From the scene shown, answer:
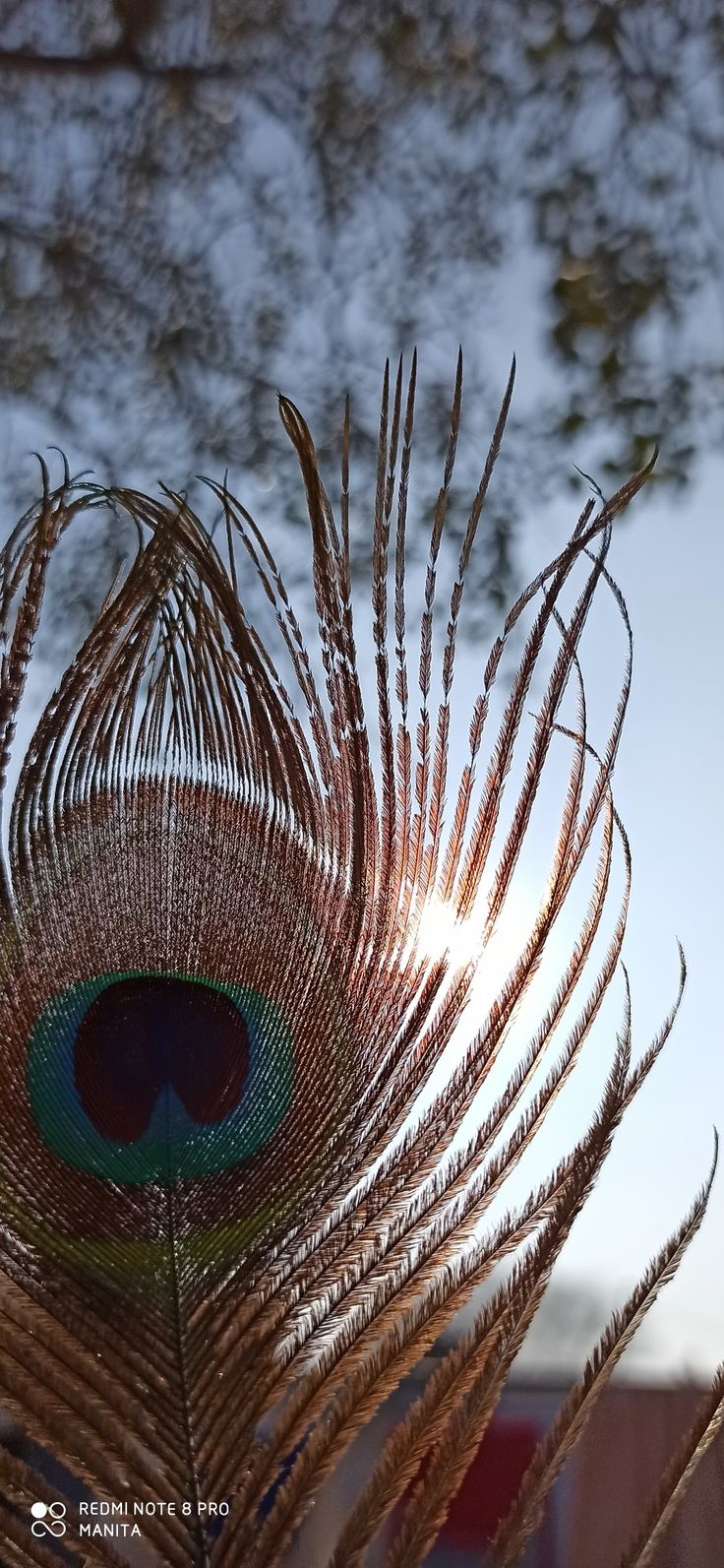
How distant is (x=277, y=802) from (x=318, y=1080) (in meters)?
0.22

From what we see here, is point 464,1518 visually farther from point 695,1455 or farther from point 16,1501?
point 16,1501

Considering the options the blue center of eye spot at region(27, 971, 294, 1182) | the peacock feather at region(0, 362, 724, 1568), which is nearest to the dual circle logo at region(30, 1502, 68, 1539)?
the peacock feather at region(0, 362, 724, 1568)

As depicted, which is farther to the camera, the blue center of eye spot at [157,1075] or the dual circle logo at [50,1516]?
the blue center of eye spot at [157,1075]

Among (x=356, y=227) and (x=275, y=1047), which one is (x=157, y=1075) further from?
(x=356, y=227)

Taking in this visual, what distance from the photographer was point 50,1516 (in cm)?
55

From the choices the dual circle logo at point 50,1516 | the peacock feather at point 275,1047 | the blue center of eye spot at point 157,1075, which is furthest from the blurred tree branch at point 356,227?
the dual circle logo at point 50,1516

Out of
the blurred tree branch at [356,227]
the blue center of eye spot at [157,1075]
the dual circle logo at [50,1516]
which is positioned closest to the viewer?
the dual circle logo at [50,1516]

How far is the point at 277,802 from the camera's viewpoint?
2.78 feet

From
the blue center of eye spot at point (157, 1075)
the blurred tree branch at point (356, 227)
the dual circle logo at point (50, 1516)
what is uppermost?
the blurred tree branch at point (356, 227)

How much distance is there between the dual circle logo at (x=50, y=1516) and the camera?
550mm

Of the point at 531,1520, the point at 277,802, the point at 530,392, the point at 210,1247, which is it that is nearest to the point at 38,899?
the point at 277,802

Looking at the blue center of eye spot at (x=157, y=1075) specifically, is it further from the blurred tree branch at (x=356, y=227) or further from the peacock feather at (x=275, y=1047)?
the blurred tree branch at (x=356, y=227)

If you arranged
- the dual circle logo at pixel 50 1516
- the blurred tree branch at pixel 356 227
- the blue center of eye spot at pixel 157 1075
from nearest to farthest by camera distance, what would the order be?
the dual circle logo at pixel 50 1516 < the blue center of eye spot at pixel 157 1075 < the blurred tree branch at pixel 356 227

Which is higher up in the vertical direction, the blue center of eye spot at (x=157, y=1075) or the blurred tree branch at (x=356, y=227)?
the blurred tree branch at (x=356, y=227)
